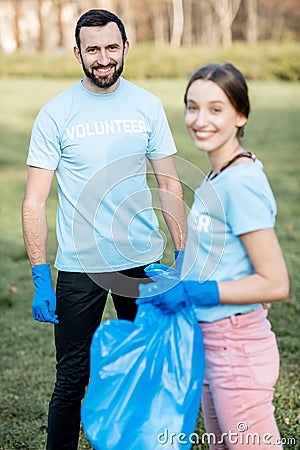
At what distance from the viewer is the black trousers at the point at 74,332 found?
309 centimetres

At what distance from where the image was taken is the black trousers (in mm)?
3090

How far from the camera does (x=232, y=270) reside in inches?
91.9

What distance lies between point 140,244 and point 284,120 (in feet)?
55.1

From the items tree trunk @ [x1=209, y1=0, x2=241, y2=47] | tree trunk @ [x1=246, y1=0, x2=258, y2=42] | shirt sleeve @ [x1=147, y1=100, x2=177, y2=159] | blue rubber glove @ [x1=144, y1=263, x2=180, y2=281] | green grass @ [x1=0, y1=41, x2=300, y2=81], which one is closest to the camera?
blue rubber glove @ [x1=144, y1=263, x2=180, y2=281]

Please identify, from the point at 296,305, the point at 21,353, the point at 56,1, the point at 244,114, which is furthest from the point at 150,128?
the point at 56,1

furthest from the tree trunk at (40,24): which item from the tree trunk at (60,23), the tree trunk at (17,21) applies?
the tree trunk at (17,21)

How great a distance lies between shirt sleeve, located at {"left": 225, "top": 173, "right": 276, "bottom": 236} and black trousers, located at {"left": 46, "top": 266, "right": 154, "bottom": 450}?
0.92 m

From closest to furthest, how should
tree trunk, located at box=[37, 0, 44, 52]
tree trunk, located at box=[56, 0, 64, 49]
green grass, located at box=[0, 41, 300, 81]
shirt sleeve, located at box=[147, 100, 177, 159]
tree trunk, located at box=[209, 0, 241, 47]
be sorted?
1. shirt sleeve, located at box=[147, 100, 177, 159]
2. green grass, located at box=[0, 41, 300, 81]
3. tree trunk, located at box=[56, 0, 64, 49]
4. tree trunk, located at box=[37, 0, 44, 52]
5. tree trunk, located at box=[209, 0, 241, 47]

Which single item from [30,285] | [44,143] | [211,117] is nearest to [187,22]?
[30,285]

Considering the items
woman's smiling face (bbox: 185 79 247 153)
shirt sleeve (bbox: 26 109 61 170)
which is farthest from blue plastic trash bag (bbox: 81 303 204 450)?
shirt sleeve (bbox: 26 109 61 170)

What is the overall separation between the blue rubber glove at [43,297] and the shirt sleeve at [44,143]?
40 cm

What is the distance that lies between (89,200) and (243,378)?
3.51 feet

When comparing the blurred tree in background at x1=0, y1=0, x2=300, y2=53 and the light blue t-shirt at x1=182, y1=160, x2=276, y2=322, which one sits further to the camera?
the blurred tree in background at x1=0, y1=0, x2=300, y2=53

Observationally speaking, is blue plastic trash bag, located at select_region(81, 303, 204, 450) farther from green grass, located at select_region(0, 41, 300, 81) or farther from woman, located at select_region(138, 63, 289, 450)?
green grass, located at select_region(0, 41, 300, 81)
